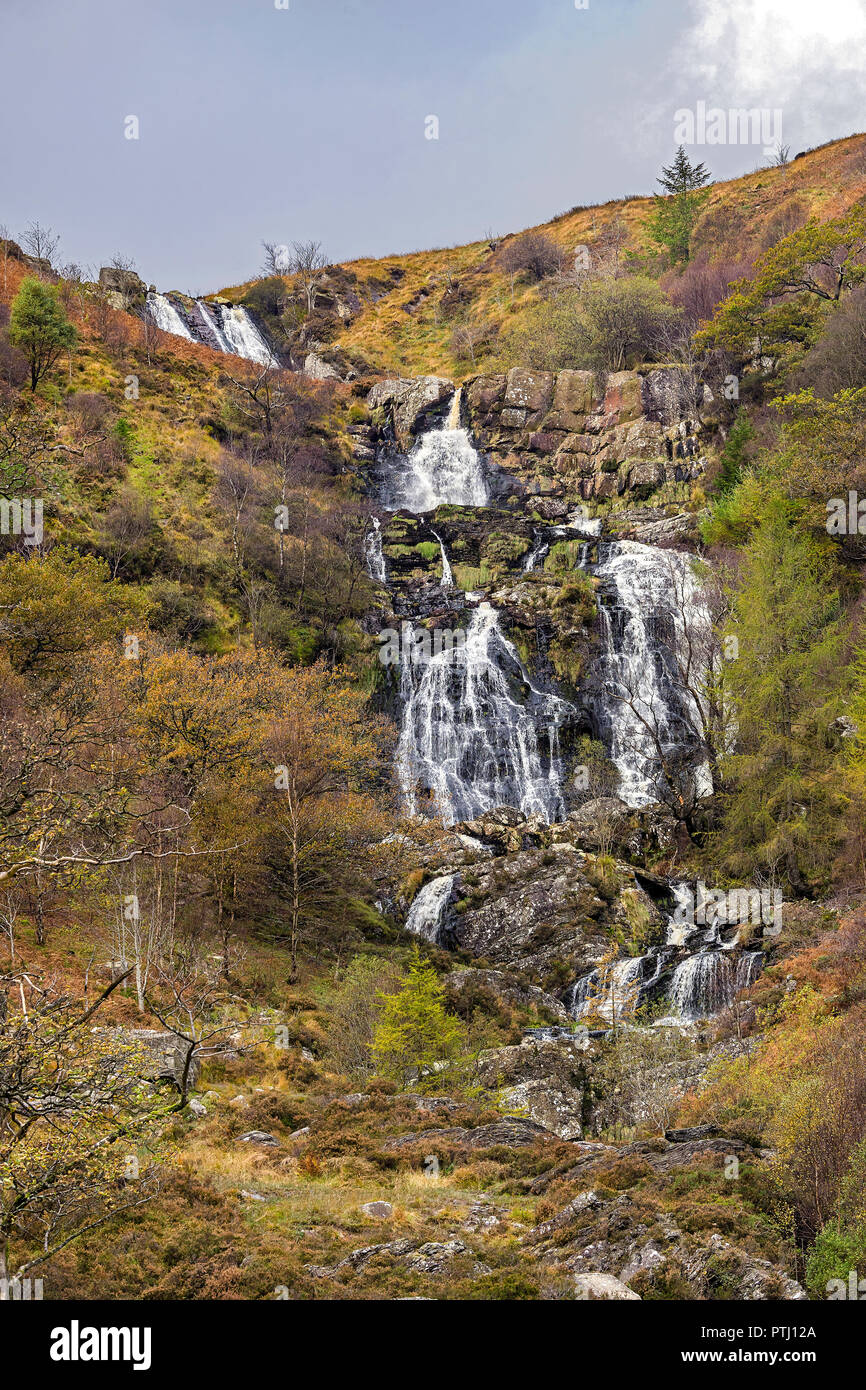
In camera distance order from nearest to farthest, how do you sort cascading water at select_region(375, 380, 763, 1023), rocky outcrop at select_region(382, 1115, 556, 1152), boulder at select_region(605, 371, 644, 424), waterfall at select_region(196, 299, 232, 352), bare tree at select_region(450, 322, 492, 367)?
rocky outcrop at select_region(382, 1115, 556, 1152) < cascading water at select_region(375, 380, 763, 1023) < boulder at select_region(605, 371, 644, 424) < waterfall at select_region(196, 299, 232, 352) < bare tree at select_region(450, 322, 492, 367)

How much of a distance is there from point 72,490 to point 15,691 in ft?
59.7

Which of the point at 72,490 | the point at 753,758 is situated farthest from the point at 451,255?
the point at 753,758

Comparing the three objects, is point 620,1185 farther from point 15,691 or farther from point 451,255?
point 451,255

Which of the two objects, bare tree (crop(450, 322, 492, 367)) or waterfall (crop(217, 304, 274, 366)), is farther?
bare tree (crop(450, 322, 492, 367))

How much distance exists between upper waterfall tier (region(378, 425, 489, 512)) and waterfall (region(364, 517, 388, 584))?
3752 millimetres

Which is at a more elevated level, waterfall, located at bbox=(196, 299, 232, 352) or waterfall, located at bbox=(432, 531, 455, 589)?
waterfall, located at bbox=(196, 299, 232, 352)

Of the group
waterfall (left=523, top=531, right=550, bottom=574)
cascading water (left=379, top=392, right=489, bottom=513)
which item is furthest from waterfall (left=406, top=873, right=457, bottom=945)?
cascading water (left=379, top=392, right=489, bottom=513)

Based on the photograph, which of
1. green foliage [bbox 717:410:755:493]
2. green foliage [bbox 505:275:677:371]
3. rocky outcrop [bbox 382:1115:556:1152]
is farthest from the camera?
green foliage [bbox 505:275:677:371]

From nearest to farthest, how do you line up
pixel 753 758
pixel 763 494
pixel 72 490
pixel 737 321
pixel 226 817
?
pixel 226 817 → pixel 753 758 → pixel 763 494 → pixel 72 490 → pixel 737 321

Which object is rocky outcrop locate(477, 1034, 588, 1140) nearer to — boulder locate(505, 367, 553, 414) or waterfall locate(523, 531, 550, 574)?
waterfall locate(523, 531, 550, 574)

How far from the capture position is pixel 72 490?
39.4 metres

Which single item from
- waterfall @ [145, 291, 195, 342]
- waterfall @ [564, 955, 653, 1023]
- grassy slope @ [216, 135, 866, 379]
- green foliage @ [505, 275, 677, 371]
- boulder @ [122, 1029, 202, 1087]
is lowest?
waterfall @ [564, 955, 653, 1023]

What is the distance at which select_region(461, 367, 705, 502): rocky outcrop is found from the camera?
1934 inches
